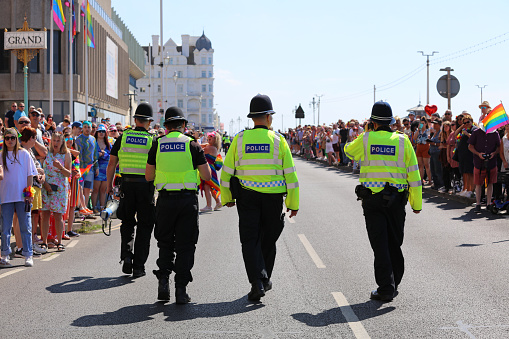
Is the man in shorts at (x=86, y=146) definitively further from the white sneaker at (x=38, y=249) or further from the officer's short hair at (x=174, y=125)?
the officer's short hair at (x=174, y=125)

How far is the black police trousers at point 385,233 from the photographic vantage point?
23.0ft

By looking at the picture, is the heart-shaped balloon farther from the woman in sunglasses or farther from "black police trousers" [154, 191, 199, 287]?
"black police trousers" [154, 191, 199, 287]

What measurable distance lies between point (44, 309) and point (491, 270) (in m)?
5.30

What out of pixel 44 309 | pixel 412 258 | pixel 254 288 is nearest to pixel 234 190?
pixel 254 288

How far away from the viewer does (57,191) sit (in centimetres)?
1082

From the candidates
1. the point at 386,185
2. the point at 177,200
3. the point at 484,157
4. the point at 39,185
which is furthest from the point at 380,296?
the point at 484,157

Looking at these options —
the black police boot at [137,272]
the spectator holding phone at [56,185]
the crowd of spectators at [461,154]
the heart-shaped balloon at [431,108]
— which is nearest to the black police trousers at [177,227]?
the black police boot at [137,272]

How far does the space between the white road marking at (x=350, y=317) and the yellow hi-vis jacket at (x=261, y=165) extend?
1.02 metres

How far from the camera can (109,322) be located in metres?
6.13

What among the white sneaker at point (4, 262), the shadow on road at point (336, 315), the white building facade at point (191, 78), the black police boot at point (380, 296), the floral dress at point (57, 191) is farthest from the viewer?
the white building facade at point (191, 78)

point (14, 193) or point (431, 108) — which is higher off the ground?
point (431, 108)

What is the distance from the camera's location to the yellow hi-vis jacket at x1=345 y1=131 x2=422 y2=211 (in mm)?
7156

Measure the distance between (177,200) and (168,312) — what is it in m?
1.19

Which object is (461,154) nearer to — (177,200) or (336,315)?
(177,200)
